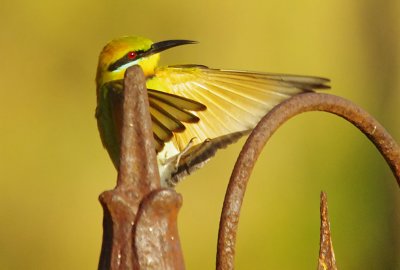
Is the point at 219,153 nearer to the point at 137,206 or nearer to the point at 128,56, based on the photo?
the point at 128,56

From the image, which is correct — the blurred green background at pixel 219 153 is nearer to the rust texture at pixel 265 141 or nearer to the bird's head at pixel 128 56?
the bird's head at pixel 128 56

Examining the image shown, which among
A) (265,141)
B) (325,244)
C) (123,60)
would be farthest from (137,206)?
(123,60)

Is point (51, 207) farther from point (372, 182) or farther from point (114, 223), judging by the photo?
point (114, 223)

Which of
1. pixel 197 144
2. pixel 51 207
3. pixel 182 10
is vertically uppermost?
pixel 182 10


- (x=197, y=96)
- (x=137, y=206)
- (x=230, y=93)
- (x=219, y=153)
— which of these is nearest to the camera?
(x=137, y=206)

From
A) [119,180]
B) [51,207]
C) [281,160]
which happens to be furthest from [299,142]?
[119,180]

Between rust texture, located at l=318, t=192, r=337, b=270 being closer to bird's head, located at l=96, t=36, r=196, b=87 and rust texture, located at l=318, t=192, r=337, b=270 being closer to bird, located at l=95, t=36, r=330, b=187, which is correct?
bird, located at l=95, t=36, r=330, b=187

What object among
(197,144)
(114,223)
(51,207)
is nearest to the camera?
(114,223)
